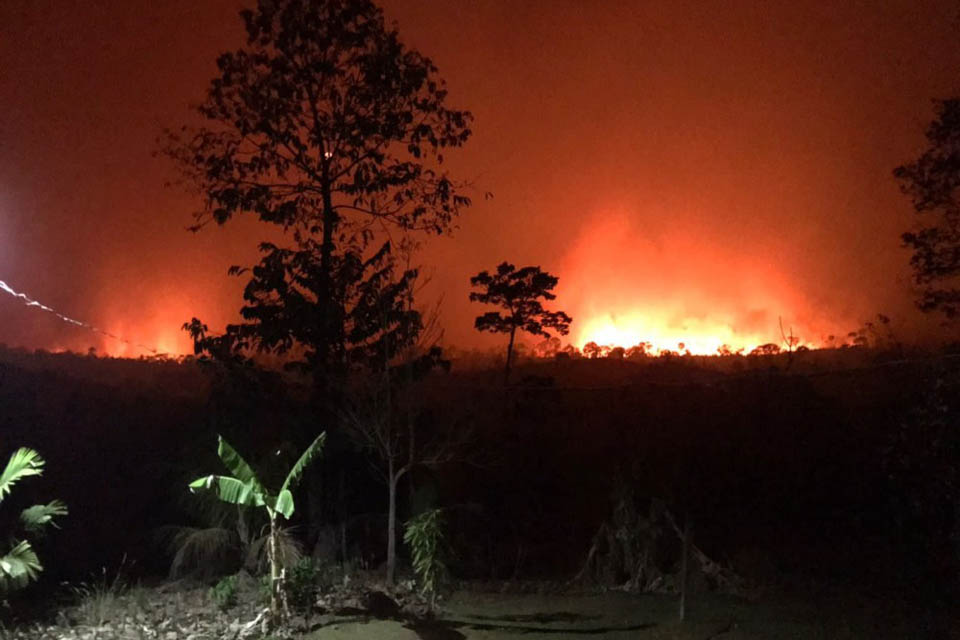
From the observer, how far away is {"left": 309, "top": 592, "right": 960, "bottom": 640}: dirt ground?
11414 millimetres

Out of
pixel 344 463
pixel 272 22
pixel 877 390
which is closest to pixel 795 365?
pixel 877 390

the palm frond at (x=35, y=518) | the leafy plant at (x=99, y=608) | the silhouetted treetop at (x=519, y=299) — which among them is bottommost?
the leafy plant at (x=99, y=608)

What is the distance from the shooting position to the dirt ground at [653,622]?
11414 millimetres

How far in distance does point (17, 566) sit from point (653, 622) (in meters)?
8.67

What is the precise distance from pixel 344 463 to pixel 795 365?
21.2 meters

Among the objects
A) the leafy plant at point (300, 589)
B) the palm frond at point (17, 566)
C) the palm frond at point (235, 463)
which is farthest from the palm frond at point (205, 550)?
the palm frond at point (235, 463)

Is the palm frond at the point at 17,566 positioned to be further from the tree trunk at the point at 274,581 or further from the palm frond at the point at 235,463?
the tree trunk at the point at 274,581

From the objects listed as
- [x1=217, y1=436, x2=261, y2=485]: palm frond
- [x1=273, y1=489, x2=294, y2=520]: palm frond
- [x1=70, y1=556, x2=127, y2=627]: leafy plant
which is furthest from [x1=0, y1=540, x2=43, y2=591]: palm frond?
[x1=273, y1=489, x2=294, y2=520]: palm frond

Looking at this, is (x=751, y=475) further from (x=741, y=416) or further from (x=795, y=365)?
(x=795, y=365)

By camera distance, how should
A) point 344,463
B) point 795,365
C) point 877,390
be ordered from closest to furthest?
point 344,463, point 877,390, point 795,365

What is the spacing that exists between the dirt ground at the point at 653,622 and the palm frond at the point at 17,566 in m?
3.86

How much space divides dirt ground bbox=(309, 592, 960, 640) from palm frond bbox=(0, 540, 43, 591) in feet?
12.7

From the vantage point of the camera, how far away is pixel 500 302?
25.0m

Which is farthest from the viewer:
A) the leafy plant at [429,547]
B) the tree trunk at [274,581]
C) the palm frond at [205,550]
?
the palm frond at [205,550]
